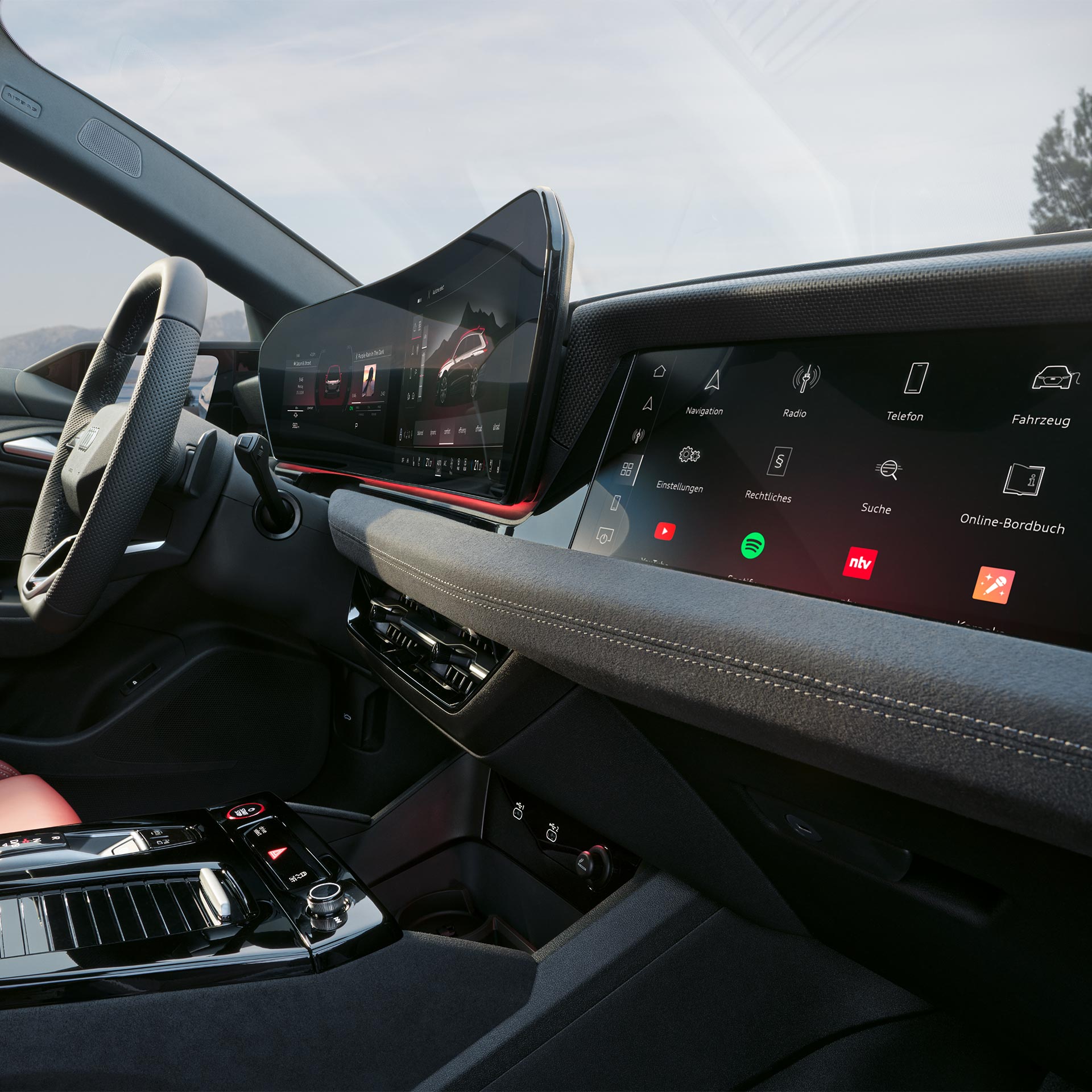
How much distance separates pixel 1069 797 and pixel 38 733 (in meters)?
1.66

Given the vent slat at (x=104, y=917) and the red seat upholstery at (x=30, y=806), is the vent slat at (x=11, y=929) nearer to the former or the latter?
the vent slat at (x=104, y=917)

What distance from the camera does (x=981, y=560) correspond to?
59 centimetres

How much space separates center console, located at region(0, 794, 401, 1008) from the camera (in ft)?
2.41

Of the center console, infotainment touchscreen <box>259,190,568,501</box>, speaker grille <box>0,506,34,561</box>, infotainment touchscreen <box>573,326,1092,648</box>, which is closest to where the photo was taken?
infotainment touchscreen <box>573,326,1092,648</box>

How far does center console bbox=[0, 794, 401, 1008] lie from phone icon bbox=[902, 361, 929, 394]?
27.3 inches

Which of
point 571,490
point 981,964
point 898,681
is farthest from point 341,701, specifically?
point 898,681

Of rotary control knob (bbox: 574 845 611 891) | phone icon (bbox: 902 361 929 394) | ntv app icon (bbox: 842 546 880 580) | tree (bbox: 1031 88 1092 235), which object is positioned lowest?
rotary control knob (bbox: 574 845 611 891)

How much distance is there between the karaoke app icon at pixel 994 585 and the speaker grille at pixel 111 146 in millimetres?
2016

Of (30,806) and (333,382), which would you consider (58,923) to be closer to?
(30,806)

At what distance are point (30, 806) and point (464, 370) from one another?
2.69ft

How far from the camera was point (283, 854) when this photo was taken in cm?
96

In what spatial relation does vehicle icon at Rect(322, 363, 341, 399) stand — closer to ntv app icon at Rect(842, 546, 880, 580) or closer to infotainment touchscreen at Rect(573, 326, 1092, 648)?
infotainment touchscreen at Rect(573, 326, 1092, 648)

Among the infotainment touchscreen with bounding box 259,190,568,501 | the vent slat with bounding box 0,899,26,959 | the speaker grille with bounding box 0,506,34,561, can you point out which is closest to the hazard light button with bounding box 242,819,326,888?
the vent slat with bounding box 0,899,26,959

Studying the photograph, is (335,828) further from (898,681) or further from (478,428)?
(898,681)
